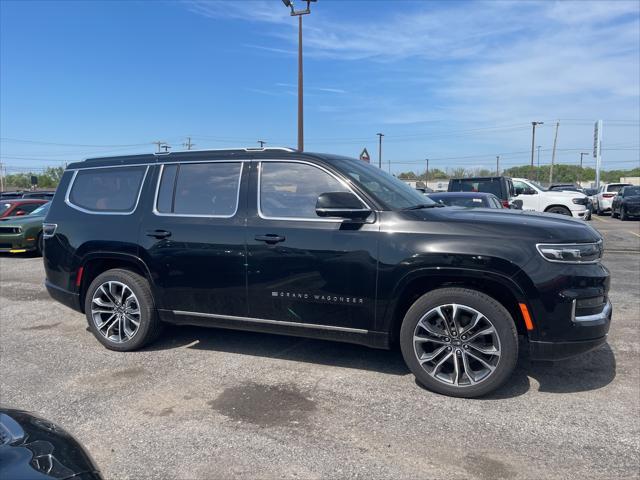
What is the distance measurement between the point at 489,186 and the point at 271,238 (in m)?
12.8

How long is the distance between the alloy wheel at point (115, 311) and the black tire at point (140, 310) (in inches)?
1.2

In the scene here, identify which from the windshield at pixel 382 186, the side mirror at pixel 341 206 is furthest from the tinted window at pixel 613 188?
the side mirror at pixel 341 206

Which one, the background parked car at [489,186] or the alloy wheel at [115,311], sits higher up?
the background parked car at [489,186]

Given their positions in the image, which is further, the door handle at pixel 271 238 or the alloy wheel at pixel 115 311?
the alloy wheel at pixel 115 311

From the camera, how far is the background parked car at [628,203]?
21.8m

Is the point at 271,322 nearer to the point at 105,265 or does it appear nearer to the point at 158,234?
the point at 158,234

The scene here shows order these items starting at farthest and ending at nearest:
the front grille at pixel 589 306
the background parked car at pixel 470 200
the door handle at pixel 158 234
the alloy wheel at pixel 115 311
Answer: the background parked car at pixel 470 200 < the alloy wheel at pixel 115 311 < the door handle at pixel 158 234 < the front grille at pixel 589 306

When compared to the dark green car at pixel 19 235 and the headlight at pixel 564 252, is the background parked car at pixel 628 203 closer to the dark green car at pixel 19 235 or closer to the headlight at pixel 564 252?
the headlight at pixel 564 252

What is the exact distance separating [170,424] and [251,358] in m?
1.35

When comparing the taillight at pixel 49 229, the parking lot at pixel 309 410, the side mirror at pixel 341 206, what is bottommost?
the parking lot at pixel 309 410

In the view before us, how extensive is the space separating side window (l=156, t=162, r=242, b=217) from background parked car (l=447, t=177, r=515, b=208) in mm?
11696

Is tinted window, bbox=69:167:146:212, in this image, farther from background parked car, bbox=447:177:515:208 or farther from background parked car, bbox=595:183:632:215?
background parked car, bbox=595:183:632:215

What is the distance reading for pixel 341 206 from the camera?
3939 mm

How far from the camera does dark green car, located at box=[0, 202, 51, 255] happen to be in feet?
40.3
